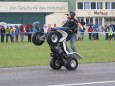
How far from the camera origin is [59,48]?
14391 mm

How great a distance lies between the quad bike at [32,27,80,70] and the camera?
1409 centimetres

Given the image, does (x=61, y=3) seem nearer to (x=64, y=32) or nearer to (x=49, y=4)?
(x=49, y=4)

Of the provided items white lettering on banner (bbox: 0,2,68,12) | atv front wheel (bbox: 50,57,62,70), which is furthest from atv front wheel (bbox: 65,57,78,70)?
white lettering on banner (bbox: 0,2,68,12)

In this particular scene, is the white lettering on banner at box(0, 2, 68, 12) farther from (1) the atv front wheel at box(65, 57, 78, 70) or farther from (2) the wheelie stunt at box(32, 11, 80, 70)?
(1) the atv front wheel at box(65, 57, 78, 70)

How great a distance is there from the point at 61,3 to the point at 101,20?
9.51 meters

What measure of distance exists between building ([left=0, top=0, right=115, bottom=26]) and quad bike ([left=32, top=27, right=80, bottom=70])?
219 feet

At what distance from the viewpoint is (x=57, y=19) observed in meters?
85.4

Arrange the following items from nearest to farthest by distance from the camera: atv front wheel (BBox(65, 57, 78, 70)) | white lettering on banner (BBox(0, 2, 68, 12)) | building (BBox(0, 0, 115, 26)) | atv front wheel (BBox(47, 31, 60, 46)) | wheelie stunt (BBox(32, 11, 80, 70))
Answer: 1. atv front wheel (BBox(47, 31, 60, 46))
2. wheelie stunt (BBox(32, 11, 80, 70))
3. atv front wheel (BBox(65, 57, 78, 70))
4. white lettering on banner (BBox(0, 2, 68, 12))
5. building (BBox(0, 0, 115, 26))

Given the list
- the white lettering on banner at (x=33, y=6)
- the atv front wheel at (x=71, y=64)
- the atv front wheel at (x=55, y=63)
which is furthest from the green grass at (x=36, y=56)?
the white lettering on banner at (x=33, y=6)

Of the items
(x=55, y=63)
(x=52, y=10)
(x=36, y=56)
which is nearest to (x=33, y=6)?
(x=52, y=10)

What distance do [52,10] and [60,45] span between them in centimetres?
6953

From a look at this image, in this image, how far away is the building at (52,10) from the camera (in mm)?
81312

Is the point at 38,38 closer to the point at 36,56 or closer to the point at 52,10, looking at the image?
the point at 36,56

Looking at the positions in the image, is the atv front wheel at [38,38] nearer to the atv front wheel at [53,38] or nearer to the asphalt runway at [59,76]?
the atv front wheel at [53,38]
